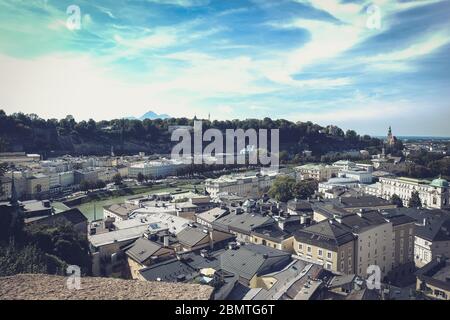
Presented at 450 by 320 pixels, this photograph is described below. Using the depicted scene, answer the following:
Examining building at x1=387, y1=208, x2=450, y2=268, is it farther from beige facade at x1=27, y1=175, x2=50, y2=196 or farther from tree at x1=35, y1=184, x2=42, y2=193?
tree at x1=35, y1=184, x2=42, y2=193

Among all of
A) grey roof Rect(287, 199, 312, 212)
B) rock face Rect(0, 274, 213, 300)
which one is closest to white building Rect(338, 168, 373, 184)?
grey roof Rect(287, 199, 312, 212)

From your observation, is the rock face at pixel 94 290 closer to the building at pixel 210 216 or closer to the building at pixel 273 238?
the building at pixel 273 238

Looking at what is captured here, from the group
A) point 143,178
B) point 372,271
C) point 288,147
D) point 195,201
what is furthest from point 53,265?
point 288,147

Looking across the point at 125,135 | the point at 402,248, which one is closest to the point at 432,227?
the point at 402,248

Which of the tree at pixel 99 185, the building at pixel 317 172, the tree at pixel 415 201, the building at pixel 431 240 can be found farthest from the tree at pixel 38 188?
the tree at pixel 415 201

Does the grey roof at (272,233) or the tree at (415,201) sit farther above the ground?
the grey roof at (272,233)

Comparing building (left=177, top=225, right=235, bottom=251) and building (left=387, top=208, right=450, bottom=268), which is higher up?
Answer: building (left=177, top=225, right=235, bottom=251)
